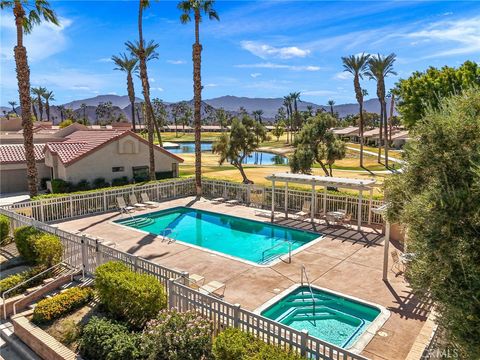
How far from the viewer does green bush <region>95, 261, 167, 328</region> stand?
795 cm

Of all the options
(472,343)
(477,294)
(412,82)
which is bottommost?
(472,343)

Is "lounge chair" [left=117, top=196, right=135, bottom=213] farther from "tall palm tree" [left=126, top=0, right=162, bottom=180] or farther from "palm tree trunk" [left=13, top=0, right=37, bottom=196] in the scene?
"tall palm tree" [left=126, top=0, right=162, bottom=180]

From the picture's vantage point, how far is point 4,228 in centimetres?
1461

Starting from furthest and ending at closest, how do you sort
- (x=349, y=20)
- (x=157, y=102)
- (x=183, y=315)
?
(x=157, y=102) < (x=349, y=20) < (x=183, y=315)

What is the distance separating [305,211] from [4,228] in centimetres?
1411

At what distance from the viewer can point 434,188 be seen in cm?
478

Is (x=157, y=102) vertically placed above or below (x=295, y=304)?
above

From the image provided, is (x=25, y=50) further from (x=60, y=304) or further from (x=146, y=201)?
(x=60, y=304)

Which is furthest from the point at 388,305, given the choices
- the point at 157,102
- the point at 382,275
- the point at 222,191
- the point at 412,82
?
the point at 157,102

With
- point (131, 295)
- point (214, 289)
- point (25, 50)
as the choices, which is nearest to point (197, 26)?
point (25, 50)

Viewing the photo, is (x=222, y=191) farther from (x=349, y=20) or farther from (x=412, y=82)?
(x=412, y=82)

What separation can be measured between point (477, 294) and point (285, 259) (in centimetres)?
930

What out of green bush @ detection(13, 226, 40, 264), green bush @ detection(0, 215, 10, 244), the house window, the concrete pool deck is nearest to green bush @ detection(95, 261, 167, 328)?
the concrete pool deck

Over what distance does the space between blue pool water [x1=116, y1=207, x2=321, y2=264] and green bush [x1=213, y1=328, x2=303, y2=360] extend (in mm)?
6849
